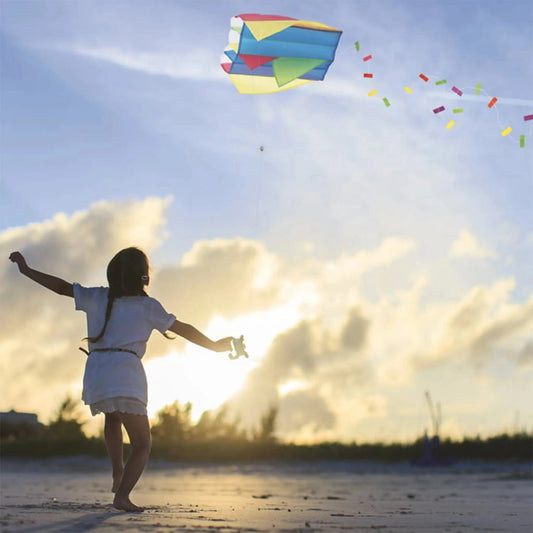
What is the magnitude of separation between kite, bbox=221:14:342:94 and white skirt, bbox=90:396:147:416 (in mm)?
4395

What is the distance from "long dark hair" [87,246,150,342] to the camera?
5.57 m

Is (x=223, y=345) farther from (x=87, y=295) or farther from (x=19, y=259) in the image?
(x=19, y=259)

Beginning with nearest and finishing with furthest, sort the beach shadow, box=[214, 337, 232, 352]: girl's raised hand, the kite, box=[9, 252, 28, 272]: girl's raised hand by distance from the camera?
the beach shadow → box=[214, 337, 232, 352]: girl's raised hand → box=[9, 252, 28, 272]: girl's raised hand → the kite

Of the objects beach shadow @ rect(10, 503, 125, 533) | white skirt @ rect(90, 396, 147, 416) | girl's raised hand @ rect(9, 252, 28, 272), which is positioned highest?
girl's raised hand @ rect(9, 252, 28, 272)

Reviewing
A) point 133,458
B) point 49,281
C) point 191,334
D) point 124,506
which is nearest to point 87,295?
point 49,281

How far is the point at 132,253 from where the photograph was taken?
5.60 m

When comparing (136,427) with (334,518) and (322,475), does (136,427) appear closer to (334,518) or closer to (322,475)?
(334,518)

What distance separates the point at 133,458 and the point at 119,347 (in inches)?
28.9

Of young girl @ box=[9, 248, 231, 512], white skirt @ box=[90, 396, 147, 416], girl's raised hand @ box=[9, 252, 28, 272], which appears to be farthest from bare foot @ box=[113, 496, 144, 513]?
girl's raised hand @ box=[9, 252, 28, 272]

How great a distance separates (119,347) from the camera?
5.41 meters

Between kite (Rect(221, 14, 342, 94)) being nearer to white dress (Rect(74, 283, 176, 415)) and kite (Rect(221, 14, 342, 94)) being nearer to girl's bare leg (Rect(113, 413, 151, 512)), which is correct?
white dress (Rect(74, 283, 176, 415))

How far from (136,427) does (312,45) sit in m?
4.73

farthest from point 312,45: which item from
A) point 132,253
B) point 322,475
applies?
point 322,475

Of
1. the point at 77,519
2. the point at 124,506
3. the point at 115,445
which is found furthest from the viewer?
the point at 115,445
